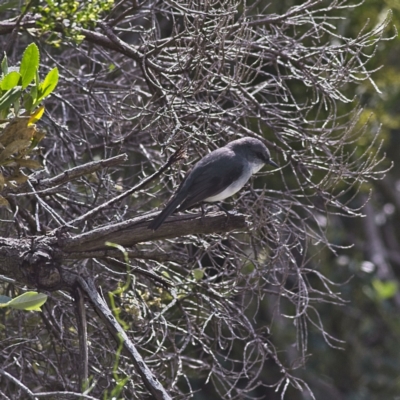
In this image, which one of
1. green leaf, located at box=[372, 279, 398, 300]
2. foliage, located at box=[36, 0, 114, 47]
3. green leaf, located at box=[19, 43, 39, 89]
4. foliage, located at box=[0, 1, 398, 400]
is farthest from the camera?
green leaf, located at box=[372, 279, 398, 300]

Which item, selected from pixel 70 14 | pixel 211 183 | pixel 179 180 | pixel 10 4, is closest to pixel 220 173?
pixel 211 183

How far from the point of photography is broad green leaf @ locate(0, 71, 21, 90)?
3.28m

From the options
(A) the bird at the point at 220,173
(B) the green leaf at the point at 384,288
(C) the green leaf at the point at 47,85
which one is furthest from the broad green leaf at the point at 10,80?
(B) the green leaf at the point at 384,288

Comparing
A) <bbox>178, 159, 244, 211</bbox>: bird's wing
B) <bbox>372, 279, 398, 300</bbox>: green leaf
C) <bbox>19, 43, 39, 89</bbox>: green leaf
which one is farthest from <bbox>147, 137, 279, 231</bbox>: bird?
<bbox>372, 279, 398, 300</bbox>: green leaf

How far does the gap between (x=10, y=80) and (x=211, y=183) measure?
1.77 meters

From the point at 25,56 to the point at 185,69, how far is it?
3.64 ft

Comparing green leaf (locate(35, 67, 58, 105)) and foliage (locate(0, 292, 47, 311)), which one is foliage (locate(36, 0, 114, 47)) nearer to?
green leaf (locate(35, 67, 58, 105))

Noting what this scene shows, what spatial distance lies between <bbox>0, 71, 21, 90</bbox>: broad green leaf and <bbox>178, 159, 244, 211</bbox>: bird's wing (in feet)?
4.72

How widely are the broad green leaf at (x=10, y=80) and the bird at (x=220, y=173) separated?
1.30m

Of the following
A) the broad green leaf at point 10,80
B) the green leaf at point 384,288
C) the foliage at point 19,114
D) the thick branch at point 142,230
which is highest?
the broad green leaf at point 10,80

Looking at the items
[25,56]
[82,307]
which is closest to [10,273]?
[82,307]

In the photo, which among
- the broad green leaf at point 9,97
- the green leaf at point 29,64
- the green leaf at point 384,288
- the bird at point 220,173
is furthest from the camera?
the green leaf at point 384,288

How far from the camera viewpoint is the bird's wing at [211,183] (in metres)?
4.59

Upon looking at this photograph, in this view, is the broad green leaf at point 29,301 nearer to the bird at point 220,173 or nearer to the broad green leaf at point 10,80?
the broad green leaf at point 10,80
